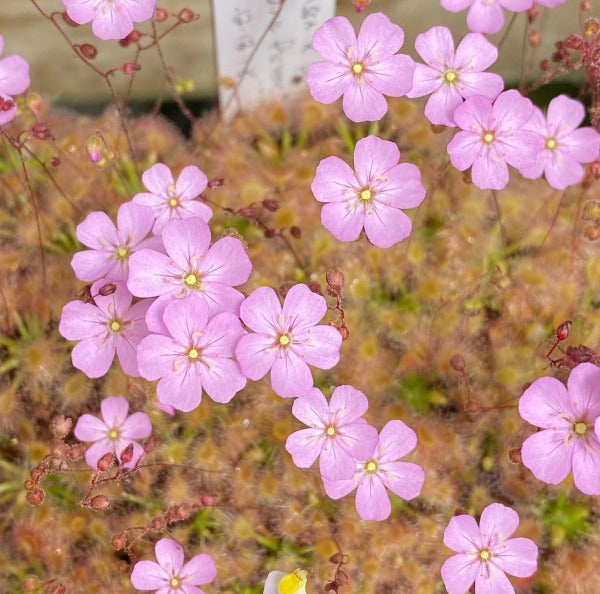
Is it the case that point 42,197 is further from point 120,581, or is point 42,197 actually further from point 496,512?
point 496,512

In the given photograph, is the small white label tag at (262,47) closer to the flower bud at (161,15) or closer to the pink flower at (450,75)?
the flower bud at (161,15)

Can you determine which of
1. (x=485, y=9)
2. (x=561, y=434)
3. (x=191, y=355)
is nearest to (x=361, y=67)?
(x=485, y=9)

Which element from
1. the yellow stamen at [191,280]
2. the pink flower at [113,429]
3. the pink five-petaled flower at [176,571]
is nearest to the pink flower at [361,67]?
the yellow stamen at [191,280]

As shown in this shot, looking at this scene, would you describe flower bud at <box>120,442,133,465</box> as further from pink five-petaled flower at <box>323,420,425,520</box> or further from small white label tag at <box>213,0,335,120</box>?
small white label tag at <box>213,0,335,120</box>

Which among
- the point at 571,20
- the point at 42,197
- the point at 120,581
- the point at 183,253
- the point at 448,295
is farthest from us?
the point at 571,20

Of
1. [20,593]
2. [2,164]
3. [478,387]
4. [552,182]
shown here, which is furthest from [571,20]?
[20,593]

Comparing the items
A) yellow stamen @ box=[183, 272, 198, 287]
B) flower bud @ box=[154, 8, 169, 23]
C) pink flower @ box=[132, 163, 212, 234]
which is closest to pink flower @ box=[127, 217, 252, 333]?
yellow stamen @ box=[183, 272, 198, 287]

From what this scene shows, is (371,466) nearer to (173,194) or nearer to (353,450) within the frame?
(353,450)
